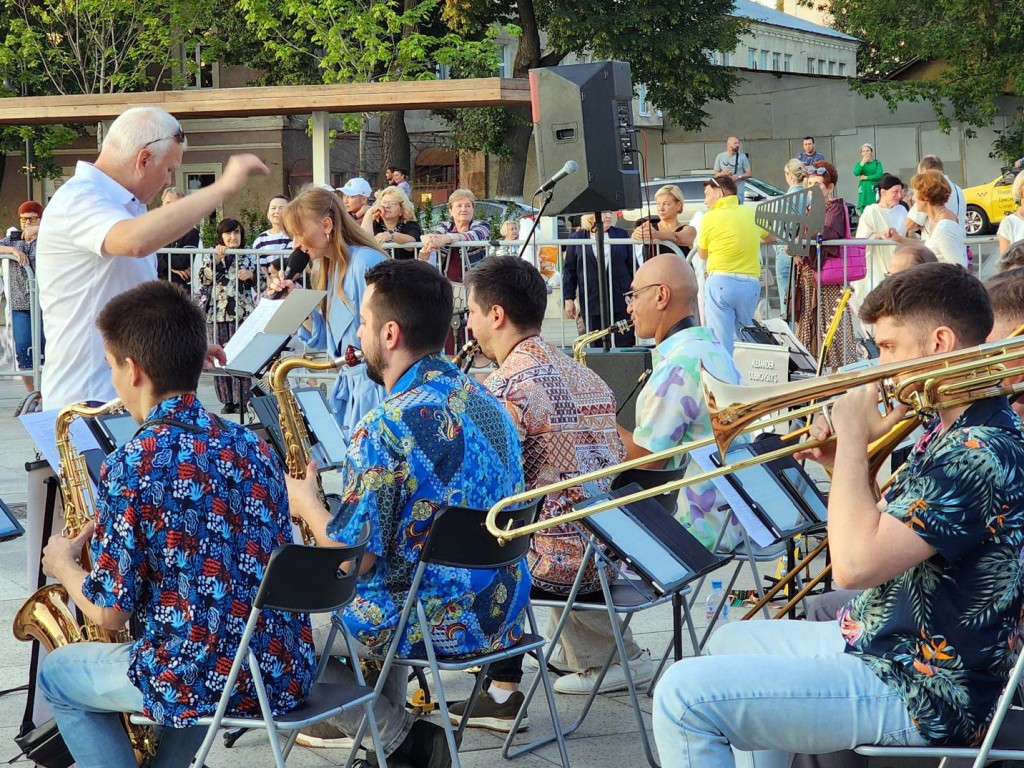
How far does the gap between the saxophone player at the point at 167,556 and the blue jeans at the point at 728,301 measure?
6.99 meters

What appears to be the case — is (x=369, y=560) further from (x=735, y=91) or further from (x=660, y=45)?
(x=735, y=91)

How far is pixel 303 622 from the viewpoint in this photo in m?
3.29

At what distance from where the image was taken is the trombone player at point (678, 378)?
4.79 meters

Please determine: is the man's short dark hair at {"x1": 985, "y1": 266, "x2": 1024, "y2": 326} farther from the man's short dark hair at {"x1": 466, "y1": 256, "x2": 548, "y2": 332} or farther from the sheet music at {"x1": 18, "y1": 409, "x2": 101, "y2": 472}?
the sheet music at {"x1": 18, "y1": 409, "x2": 101, "y2": 472}

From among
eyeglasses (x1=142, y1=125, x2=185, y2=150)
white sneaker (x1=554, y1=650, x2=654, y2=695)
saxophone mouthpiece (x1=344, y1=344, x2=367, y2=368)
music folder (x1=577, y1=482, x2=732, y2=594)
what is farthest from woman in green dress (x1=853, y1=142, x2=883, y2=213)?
music folder (x1=577, y1=482, x2=732, y2=594)

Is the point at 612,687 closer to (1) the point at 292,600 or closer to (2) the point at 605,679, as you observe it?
(2) the point at 605,679

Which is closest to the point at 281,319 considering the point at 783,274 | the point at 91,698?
the point at 91,698

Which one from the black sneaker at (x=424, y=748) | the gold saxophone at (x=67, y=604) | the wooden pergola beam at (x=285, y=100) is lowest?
the black sneaker at (x=424, y=748)

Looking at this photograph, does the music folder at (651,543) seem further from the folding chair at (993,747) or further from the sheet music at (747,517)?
the folding chair at (993,747)

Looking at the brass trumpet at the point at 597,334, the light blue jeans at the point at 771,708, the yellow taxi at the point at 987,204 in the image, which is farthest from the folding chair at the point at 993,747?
the yellow taxi at the point at 987,204

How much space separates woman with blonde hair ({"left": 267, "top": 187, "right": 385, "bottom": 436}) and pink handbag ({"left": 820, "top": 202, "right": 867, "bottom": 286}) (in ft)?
14.8

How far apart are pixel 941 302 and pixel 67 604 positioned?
89.5 inches

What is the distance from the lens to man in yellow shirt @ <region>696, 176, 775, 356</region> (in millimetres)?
9875

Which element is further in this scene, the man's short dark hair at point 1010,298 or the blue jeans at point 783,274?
the blue jeans at point 783,274
